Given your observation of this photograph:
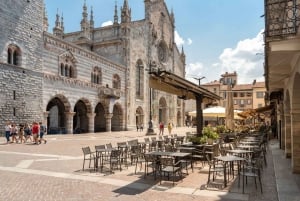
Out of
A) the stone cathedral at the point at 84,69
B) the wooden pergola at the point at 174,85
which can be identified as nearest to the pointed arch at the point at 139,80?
the stone cathedral at the point at 84,69

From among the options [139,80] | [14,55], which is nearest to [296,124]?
[14,55]

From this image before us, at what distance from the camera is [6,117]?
2134 cm

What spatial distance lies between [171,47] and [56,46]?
31.6m

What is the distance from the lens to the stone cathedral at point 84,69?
73.4ft

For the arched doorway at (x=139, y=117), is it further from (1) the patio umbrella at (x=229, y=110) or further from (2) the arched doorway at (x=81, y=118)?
(1) the patio umbrella at (x=229, y=110)

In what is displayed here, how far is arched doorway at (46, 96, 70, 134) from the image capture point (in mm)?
28309

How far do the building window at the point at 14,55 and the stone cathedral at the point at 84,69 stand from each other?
0.24 feet

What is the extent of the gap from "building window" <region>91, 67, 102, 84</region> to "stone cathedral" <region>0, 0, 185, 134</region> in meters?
0.11

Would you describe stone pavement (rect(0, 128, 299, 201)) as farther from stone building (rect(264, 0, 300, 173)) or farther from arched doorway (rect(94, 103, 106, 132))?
arched doorway (rect(94, 103, 106, 132))

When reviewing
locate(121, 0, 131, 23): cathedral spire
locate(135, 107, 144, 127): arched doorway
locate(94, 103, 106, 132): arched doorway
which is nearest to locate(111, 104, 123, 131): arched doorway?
locate(94, 103, 106, 132): arched doorway

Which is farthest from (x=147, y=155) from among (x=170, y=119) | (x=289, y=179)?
(x=170, y=119)

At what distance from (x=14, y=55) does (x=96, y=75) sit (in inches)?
455

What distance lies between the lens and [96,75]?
33.2 metres

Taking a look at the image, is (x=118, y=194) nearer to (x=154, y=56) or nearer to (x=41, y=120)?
(x=41, y=120)
